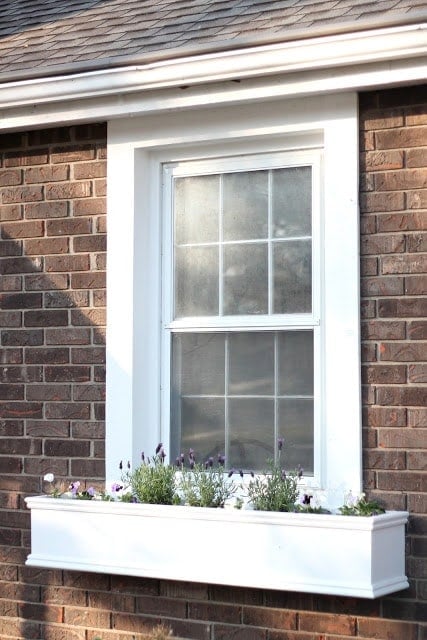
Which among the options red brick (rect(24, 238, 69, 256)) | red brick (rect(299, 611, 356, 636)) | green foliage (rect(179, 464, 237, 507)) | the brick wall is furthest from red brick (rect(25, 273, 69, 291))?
red brick (rect(299, 611, 356, 636))

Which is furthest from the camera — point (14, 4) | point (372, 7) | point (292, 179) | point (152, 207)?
point (14, 4)

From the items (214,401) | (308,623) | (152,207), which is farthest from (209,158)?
(308,623)

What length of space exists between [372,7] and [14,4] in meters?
2.89

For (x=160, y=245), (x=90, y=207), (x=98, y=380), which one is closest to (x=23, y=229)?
(x=90, y=207)

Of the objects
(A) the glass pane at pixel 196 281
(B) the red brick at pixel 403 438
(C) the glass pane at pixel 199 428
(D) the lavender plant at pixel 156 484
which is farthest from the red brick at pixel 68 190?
(B) the red brick at pixel 403 438

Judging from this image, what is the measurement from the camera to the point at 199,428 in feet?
19.3

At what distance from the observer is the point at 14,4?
7.35 m

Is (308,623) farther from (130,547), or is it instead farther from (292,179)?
(292,179)

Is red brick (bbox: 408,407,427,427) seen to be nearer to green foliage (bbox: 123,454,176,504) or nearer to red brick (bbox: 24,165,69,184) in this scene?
green foliage (bbox: 123,454,176,504)

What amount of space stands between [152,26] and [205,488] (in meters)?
Answer: 2.45

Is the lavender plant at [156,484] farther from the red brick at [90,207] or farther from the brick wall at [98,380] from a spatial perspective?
the red brick at [90,207]

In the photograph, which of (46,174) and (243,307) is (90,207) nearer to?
(46,174)

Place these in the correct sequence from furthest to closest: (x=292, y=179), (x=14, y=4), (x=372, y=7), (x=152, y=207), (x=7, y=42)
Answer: (x=14, y=4) < (x=7, y=42) < (x=152, y=207) < (x=292, y=179) < (x=372, y=7)

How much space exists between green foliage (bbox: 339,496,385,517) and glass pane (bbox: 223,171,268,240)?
1.43 meters
